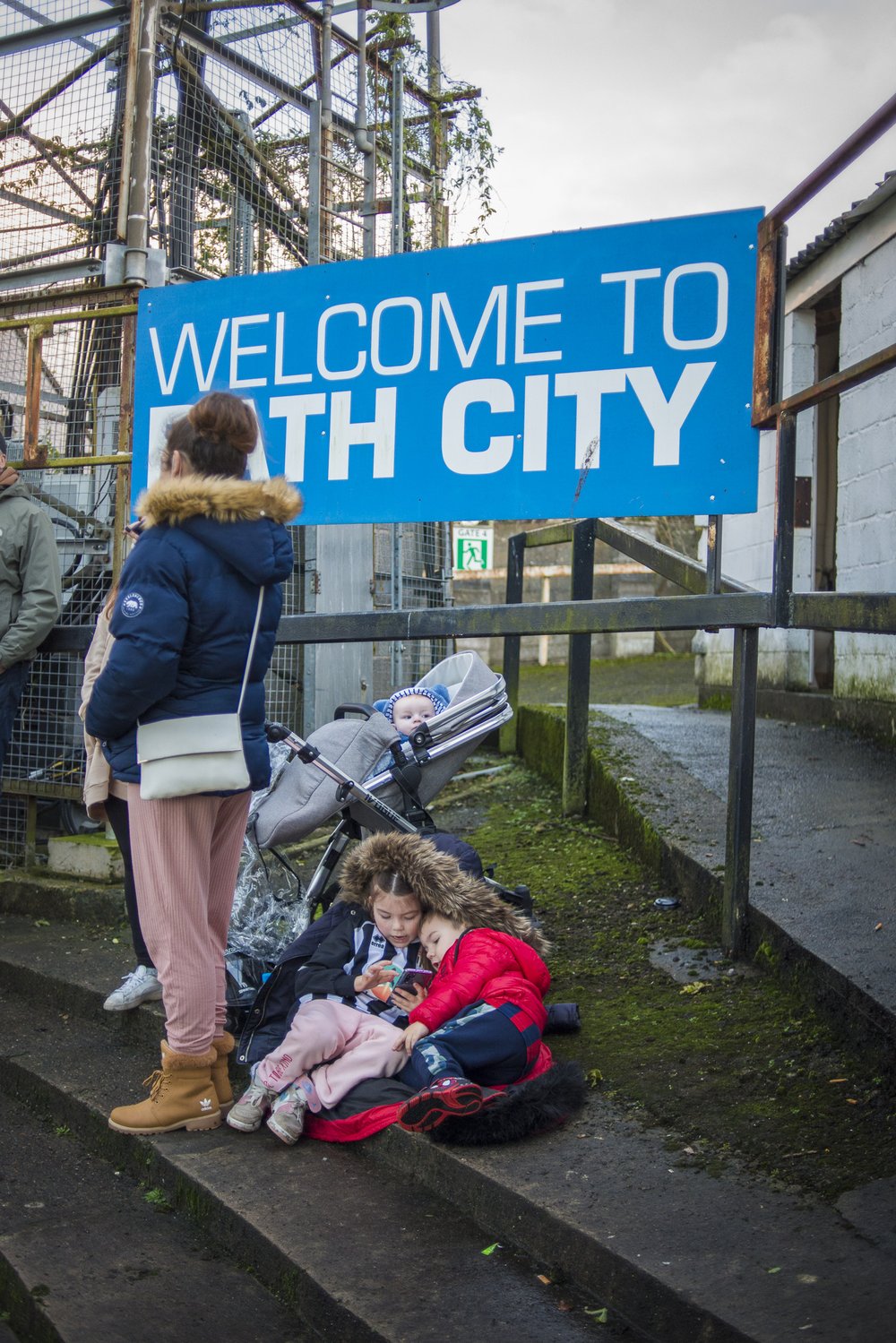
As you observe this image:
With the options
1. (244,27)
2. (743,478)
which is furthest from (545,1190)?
(244,27)

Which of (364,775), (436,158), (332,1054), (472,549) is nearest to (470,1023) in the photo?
(332,1054)

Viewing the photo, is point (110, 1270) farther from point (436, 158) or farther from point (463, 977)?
point (436, 158)

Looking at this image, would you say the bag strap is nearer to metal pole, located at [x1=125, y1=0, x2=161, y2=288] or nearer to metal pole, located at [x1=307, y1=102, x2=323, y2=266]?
metal pole, located at [x1=125, y1=0, x2=161, y2=288]

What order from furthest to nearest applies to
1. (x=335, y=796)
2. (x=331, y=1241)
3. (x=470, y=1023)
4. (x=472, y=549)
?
(x=472, y=549) < (x=335, y=796) < (x=470, y=1023) < (x=331, y=1241)

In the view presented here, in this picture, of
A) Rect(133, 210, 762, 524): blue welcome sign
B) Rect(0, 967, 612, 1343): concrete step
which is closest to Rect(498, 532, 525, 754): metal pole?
Rect(133, 210, 762, 524): blue welcome sign

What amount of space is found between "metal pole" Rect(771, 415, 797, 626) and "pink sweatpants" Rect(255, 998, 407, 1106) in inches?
67.0

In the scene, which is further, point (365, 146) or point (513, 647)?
point (365, 146)

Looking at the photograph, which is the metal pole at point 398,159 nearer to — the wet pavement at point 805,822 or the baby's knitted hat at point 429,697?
the wet pavement at point 805,822

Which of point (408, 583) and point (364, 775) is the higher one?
point (408, 583)

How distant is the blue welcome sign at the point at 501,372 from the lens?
3.77 m

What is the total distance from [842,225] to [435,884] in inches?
231

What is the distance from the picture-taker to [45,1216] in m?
2.97

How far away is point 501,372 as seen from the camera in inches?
160

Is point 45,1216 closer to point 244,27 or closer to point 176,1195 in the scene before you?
point 176,1195
